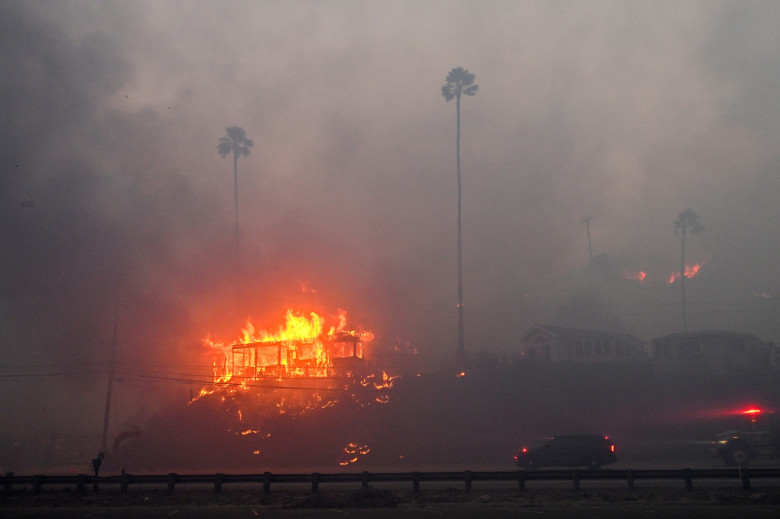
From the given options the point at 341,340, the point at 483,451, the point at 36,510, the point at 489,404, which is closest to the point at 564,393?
the point at 489,404

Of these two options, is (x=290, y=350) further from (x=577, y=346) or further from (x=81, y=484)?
(x=81, y=484)

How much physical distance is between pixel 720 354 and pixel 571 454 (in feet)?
128

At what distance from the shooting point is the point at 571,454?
30.7m

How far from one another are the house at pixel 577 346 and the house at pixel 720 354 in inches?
161

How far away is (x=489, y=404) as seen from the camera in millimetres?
52250

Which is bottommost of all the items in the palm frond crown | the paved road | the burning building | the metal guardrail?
the paved road

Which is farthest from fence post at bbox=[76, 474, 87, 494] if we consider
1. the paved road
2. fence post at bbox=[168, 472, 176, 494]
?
fence post at bbox=[168, 472, 176, 494]

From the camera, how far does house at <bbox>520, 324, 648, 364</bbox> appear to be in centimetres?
6297

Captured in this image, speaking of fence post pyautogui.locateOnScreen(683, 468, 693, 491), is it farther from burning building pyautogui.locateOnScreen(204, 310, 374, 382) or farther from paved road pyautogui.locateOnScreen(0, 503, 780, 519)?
burning building pyautogui.locateOnScreen(204, 310, 374, 382)

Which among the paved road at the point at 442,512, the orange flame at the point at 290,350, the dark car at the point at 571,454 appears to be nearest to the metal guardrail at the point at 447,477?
the paved road at the point at 442,512

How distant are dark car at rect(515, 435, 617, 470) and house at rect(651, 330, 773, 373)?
108 feet

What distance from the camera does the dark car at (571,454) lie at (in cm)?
3047

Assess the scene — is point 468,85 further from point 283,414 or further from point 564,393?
point 283,414

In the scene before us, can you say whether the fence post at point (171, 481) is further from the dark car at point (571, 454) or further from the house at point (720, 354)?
the house at point (720, 354)
